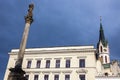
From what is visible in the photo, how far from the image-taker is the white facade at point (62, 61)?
129 ft

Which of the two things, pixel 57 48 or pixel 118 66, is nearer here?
pixel 57 48

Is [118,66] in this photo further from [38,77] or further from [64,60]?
[38,77]

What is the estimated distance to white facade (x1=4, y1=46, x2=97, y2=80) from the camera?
1549 inches

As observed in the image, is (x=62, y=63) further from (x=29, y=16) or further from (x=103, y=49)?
(x=103, y=49)

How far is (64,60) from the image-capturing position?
41375mm

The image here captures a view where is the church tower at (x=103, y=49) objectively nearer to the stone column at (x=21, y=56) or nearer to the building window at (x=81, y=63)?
the building window at (x=81, y=63)

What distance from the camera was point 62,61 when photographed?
136 ft

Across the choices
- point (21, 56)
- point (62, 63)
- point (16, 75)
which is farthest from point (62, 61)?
point (16, 75)

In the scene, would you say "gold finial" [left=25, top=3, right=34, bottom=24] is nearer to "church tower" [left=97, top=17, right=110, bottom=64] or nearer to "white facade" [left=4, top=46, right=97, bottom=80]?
"white facade" [left=4, top=46, right=97, bottom=80]

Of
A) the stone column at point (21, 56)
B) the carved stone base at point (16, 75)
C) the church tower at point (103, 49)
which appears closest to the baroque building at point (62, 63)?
the stone column at point (21, 56)

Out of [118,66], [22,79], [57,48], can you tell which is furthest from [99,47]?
[22,79]

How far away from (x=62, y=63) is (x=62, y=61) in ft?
1.52

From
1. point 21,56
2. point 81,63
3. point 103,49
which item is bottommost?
point 21,56

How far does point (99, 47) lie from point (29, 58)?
48652mm
